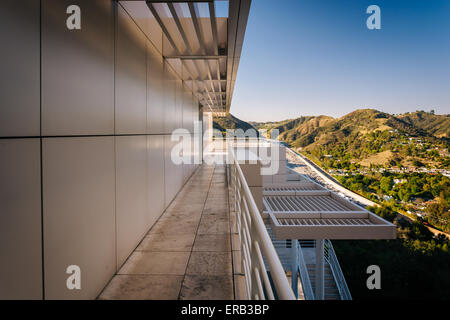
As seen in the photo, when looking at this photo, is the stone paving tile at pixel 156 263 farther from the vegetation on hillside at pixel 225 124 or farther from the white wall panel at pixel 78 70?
the vegetation on hillside at pixel 225 124

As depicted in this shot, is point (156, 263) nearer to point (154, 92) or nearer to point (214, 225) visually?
point (214, 225)

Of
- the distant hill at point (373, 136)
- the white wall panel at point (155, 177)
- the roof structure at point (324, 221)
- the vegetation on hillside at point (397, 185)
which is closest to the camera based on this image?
the white wall panel at point (155, 177)

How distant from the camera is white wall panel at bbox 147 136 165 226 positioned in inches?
149

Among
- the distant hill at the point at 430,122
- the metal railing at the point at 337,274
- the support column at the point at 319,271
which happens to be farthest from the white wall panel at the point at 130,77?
the distant hill at the point at 430,122

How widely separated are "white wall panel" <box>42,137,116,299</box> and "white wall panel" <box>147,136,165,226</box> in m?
1.32

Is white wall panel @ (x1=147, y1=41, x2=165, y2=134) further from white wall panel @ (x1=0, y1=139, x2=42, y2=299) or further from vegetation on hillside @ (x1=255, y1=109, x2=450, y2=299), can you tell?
vegetation on hillside @ (x1=255, y1=109, x2=450, y2=299)

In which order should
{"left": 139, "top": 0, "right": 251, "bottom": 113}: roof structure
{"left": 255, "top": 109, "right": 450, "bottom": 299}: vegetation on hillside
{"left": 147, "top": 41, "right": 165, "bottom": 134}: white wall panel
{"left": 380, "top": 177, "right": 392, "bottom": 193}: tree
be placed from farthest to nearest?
{"left": 380, "top": 177, "right": 392, "bottom": 193}: tree
{"left": 255, "top": 109, "right": 450, "bottom": 299}: vegetation on hillside
{"left": 147, "top": 41, "right": 165, "bottom": 134}: white wall panel
{"left": 139, "top": 0, "right": 251, "bottom": 113}: roof structure

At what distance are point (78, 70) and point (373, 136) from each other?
53.6 m

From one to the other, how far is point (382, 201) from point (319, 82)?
142 ft

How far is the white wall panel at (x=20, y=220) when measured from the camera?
119 centimetres

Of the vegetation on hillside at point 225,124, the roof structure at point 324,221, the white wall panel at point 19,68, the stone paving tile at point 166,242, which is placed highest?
the vegetation on hillside at point 225,124

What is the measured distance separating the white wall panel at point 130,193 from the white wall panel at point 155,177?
0.20 meters

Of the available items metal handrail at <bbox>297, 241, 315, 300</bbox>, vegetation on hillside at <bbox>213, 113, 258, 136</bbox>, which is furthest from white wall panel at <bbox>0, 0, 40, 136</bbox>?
vegetation on hillside at <bbox>213, 113, 258, 136</bbox>
